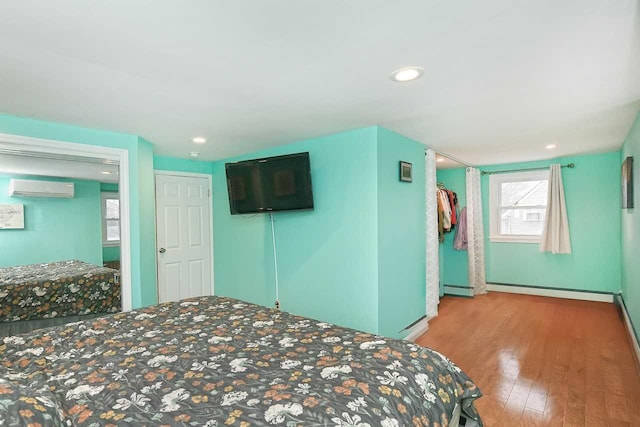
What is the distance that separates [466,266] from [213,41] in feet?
16.1

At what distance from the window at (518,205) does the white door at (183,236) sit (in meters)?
4.47

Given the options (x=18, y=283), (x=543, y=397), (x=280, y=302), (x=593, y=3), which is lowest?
(x=543, y=397)

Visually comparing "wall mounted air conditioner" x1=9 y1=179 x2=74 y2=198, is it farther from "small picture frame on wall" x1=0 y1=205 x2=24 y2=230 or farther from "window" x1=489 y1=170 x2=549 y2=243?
"window" x1=489 y1=170 x2=549 y2=243

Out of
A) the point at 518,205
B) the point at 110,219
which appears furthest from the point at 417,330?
the point at 110,219

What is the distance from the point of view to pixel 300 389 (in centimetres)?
114

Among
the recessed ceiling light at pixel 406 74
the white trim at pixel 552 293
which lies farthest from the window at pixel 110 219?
the white trim at pixel 552 293

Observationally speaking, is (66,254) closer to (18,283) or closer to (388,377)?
(18,283)

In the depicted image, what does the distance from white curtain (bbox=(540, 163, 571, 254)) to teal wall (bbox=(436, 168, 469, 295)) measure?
3.72 feet

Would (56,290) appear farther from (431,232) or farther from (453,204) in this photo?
(453,204)

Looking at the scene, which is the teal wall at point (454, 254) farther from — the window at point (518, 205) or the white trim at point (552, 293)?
the white trim at point (552, 293)

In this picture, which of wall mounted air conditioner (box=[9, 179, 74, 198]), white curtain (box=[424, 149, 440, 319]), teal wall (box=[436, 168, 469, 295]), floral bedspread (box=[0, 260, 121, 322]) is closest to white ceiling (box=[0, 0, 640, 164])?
wall mounted air conditioner (box=[9, 179, 74, 198])

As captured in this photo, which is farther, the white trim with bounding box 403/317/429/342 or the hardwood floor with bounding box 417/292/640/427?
the white trim with bounding box 403/317/429/342

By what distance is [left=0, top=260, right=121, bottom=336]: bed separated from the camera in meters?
2.47

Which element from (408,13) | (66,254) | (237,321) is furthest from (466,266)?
(66,254)
